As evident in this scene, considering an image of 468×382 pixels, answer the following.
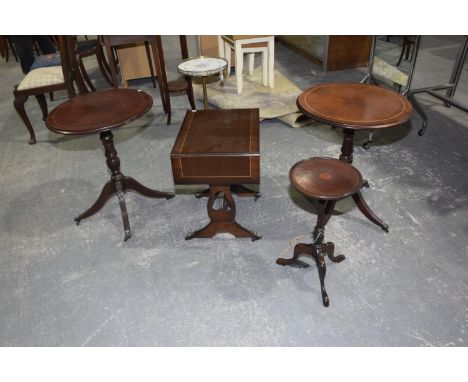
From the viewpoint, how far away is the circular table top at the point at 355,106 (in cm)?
180

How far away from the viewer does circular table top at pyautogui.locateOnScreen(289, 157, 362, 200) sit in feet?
5.48

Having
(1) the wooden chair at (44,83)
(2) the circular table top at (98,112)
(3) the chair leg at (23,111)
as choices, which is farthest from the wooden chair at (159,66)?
(2) the circular table top at (98,112)

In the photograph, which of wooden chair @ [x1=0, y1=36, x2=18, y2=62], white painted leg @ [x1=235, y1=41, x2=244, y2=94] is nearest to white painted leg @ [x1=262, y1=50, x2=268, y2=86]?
white painted leg @ [x1=235, y1=41, x2=244, y2=94]

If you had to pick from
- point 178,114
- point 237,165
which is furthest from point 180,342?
point 178,114

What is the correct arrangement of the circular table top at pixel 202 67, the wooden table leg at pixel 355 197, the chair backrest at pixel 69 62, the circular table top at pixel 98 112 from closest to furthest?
1. the circular table top at pixel 98 112
2. the wooden table leg at pixel 355 197
3. the chair backrest at pixel 69 62
4. the circular table top at pixel 202 67

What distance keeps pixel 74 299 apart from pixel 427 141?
2.81 m

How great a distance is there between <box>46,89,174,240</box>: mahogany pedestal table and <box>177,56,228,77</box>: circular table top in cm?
93

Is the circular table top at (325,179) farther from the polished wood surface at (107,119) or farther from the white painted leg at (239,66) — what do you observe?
the white painted leg at (239,66)

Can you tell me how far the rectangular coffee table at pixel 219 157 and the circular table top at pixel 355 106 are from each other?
0.34 metres

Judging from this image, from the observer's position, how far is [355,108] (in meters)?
1.92

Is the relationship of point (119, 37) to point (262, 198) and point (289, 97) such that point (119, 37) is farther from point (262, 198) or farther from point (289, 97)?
point (262, 198)

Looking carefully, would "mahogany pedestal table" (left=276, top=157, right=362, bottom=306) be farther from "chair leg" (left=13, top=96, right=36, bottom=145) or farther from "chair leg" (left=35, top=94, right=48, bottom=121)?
"chair leg" (left=35, top=94, right=48, bottom=121)

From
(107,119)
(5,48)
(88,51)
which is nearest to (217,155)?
(107,119)

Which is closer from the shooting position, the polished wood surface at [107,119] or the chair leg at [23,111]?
the polished wood surface at [107,119]
